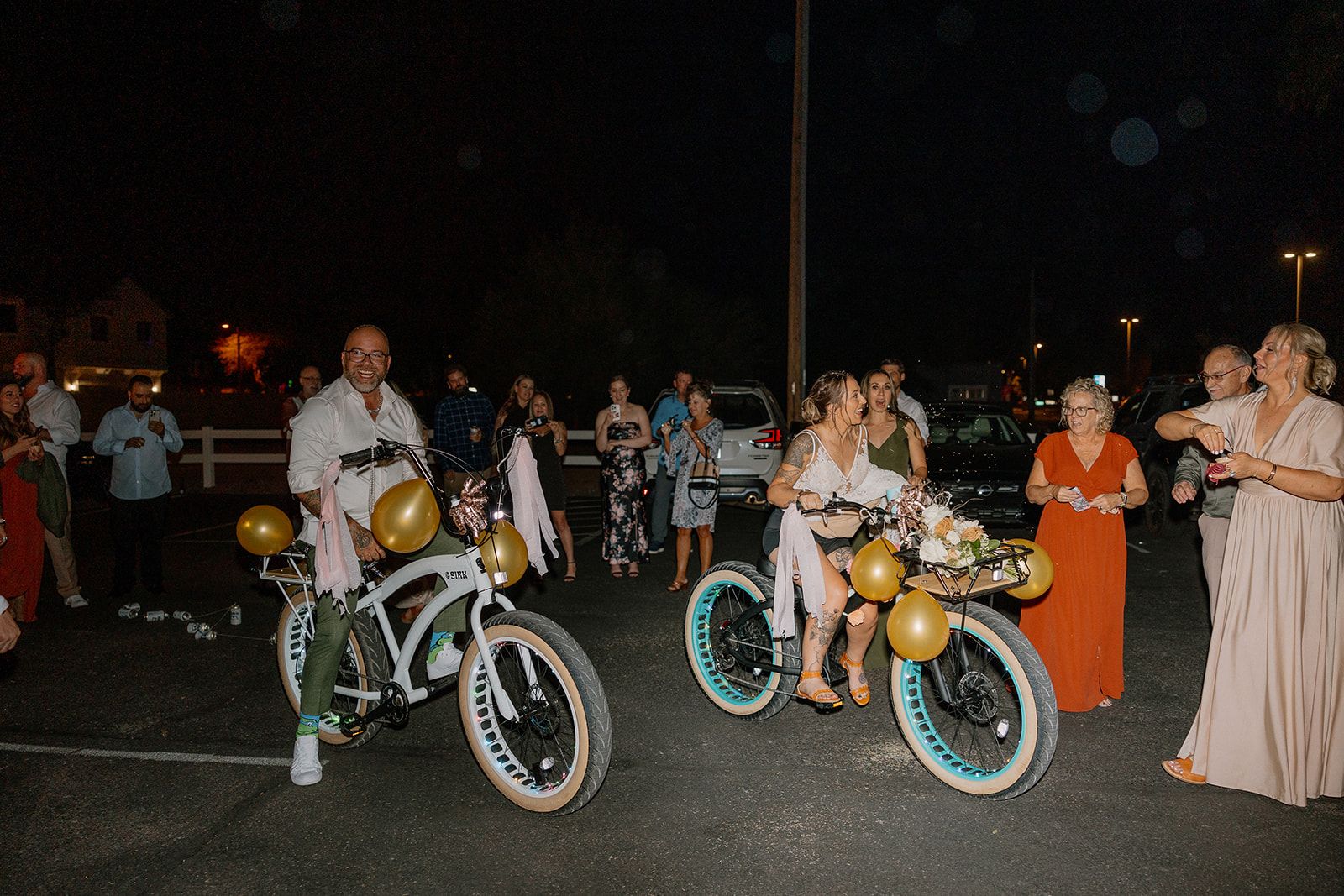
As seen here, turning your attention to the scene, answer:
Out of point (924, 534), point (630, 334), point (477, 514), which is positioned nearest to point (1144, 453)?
point (924, 534)

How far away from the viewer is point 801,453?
4691mm

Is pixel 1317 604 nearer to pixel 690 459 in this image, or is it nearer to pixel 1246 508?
pixel 1246 508

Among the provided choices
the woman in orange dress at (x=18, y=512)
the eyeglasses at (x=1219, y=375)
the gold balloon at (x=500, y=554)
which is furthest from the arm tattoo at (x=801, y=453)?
the woman in orange dress at (x=18, y=512)

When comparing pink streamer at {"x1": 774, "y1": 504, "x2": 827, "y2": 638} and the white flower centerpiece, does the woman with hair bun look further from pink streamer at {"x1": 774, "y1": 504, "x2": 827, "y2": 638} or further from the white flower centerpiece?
the white flower centerpiece

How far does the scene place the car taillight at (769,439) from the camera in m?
12.5

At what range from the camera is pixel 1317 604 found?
156 inches

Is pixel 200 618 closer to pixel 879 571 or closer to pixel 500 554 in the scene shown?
pixel 500 554

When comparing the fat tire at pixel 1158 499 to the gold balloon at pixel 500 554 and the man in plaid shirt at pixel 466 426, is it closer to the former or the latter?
the man in plaid shirt at pixel 466 426

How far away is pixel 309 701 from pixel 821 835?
2527 millimetres

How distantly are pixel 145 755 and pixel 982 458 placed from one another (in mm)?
8875

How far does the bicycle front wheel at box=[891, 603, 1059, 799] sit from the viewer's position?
3.72m

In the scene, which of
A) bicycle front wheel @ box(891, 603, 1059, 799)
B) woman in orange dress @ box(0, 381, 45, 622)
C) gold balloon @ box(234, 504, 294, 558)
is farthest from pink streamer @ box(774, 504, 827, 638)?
woman in orange dress @ box(0, 381, 45, 622)

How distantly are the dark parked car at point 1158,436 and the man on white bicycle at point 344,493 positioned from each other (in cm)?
957

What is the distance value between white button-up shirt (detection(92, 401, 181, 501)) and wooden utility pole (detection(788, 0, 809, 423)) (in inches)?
374
